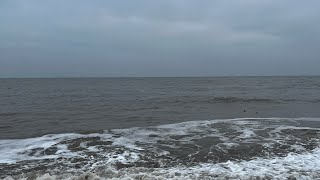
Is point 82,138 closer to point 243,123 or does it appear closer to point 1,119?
point 243,123

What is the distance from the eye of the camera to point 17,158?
1044 centimetres

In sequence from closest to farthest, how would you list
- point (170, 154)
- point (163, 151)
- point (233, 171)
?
point (233, 171), point (170, 154), point (163, 151)

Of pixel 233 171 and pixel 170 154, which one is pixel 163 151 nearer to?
pixel 170 154

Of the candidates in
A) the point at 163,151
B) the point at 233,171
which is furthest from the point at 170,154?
the point at 233,171

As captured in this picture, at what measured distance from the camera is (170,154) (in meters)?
10.9

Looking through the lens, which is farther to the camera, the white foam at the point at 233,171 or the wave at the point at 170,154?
the wave at the point at 170,154

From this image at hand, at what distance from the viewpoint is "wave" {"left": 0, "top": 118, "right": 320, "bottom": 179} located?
852 cm

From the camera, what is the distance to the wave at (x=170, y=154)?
8523mm

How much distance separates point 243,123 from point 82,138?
30.5 feet

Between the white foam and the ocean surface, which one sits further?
the ocean surface

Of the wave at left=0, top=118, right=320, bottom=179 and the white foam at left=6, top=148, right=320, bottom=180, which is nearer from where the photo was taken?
the white foam at left=6, top=148, right=320, bottom=180

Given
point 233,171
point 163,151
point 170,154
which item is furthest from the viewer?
point 163,151

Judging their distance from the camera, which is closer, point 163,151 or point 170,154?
point 170,154

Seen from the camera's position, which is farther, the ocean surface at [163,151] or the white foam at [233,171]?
the ocean surface at [163,151]
